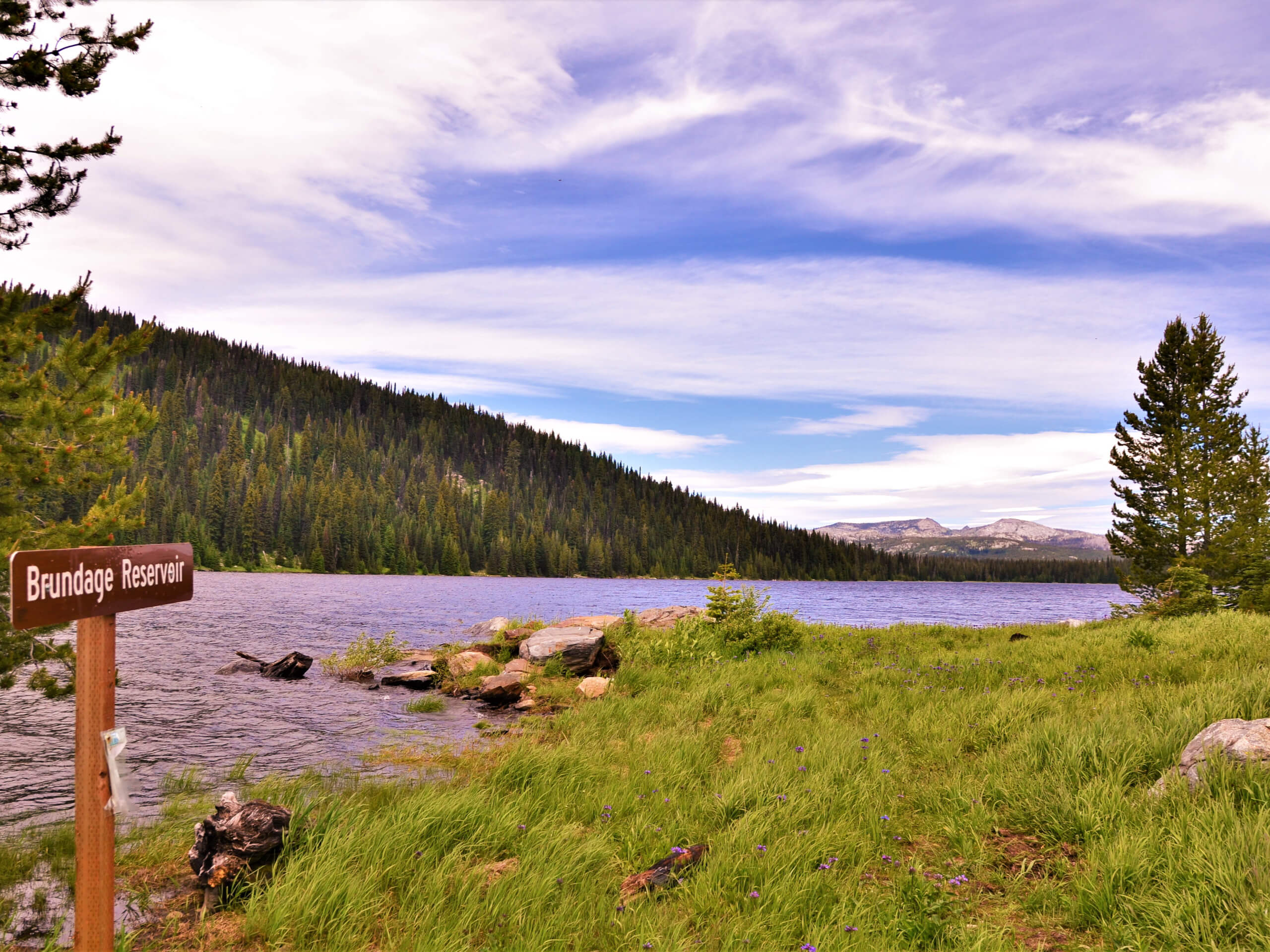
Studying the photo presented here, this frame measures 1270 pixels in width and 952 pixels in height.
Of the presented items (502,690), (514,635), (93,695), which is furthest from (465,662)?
(93,695)

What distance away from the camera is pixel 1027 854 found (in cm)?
621

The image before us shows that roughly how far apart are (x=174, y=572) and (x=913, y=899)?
6343 millimetres

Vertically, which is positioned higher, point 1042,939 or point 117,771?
point 117,771

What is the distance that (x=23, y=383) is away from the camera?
895 cm

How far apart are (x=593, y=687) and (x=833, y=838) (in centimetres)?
1006

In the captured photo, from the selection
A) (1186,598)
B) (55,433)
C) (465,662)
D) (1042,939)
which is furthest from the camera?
(1186,598)

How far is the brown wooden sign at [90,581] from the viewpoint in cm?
360

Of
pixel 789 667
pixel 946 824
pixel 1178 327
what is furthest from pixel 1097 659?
pixel 1178 327

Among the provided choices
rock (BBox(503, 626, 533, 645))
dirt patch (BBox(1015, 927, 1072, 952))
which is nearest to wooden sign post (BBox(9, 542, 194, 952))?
dirt patch (BBox(1015, 927, 1072, 952))

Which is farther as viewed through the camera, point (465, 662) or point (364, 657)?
point (364, 657)

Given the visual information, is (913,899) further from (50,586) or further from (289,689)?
(289,689)

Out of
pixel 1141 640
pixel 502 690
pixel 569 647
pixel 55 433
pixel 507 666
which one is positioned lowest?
pixel 502 690

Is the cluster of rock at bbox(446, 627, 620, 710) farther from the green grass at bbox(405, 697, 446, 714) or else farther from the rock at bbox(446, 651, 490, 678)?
the green grass at bbox(405, 697, 446, 714)

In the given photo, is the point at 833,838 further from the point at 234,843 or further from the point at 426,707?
the point at 426,707
